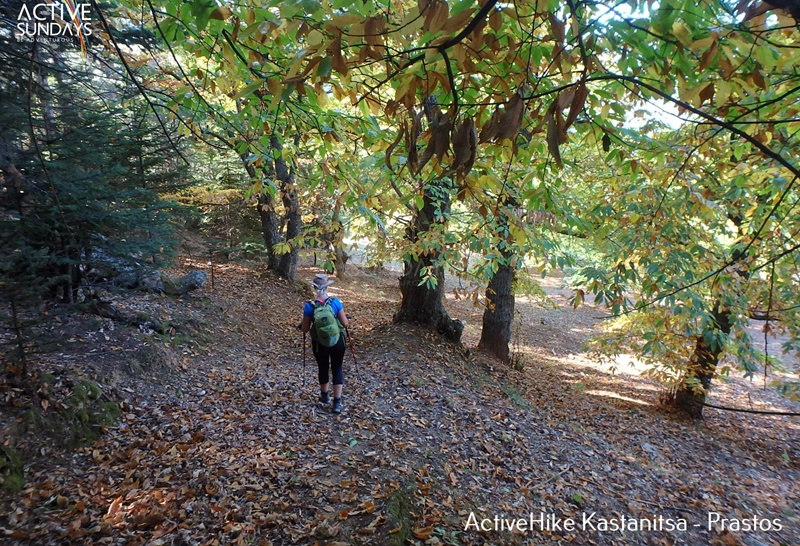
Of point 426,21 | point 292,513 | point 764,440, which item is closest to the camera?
point 426,21

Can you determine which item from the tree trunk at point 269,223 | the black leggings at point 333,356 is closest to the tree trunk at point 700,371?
the black leggings at point 333,356

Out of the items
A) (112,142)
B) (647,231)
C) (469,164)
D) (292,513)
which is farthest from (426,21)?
(112,142)

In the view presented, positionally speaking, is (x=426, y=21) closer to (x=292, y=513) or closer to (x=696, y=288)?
(x=292, y=513)

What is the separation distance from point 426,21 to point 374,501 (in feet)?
11.8

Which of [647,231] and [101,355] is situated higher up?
[647,231]

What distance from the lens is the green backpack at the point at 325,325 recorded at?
4977mm

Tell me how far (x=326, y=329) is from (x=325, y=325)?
52 millimetres

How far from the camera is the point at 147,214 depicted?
19.7ft

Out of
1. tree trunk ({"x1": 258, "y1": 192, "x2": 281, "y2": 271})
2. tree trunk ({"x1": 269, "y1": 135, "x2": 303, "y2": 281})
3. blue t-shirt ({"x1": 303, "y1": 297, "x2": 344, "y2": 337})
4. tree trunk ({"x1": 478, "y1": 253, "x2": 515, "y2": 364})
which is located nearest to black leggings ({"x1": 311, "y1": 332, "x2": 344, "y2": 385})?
blue t-shirt ({"x1": 303, "y1": 297, "x2": 344, "y2": 337})

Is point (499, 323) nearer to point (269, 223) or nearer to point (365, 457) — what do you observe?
point (365, 457)

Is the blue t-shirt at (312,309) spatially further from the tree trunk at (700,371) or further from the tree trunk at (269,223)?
the tree trunk at (269,223)

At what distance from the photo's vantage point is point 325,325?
196 inches

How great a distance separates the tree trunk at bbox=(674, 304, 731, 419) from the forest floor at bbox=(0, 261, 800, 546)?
1.35 ft

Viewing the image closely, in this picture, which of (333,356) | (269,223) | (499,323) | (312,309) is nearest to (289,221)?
(269,223)
